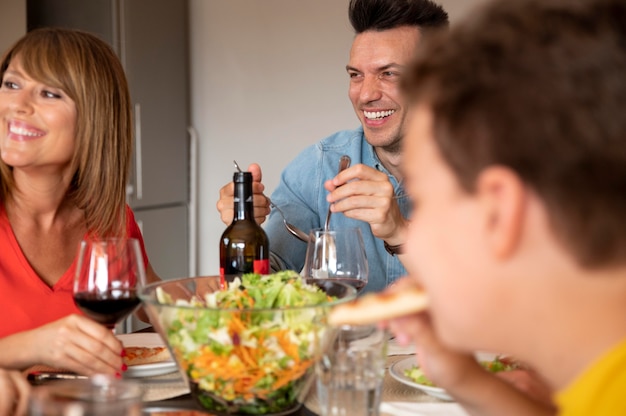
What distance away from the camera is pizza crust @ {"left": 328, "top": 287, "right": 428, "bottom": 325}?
82 cm

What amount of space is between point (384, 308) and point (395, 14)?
162cm

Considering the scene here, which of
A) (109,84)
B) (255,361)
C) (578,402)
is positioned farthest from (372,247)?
(578,402)

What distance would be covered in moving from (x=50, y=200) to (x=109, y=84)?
1.07 feet

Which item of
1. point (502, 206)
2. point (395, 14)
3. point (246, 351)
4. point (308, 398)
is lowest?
point (308, 398)

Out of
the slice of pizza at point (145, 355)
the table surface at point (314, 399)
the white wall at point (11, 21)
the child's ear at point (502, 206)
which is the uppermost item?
the white wall at point (11, 21)

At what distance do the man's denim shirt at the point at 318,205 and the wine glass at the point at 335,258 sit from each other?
587 millimetres

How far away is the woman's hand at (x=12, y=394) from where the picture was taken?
1.00 m

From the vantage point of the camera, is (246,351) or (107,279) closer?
(246,351)

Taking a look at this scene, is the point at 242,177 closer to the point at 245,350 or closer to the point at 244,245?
the point at 244,245

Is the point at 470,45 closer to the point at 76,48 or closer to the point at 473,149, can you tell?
the point at 473,149

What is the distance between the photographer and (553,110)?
65 cm

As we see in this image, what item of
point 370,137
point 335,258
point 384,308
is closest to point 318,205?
point 370,137

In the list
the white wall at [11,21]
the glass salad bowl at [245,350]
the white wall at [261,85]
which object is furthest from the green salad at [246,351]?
the white wall at [261,85]

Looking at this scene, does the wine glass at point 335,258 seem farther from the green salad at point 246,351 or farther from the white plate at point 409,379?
the green salad at point 246,351
